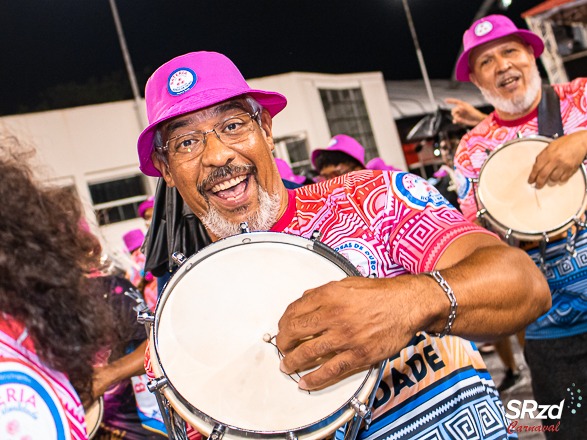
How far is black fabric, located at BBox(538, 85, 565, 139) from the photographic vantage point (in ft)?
11.3

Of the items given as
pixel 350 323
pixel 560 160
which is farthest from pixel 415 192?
pixel 560 160

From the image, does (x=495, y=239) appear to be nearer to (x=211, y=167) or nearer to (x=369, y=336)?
(x=369, y=336)

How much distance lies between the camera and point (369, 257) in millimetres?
1770

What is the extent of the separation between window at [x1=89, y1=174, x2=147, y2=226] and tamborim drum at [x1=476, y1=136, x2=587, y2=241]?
28.9 feet

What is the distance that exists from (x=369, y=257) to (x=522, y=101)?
2.28 m

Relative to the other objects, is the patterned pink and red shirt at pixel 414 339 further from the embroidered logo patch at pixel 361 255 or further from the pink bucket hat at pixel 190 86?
the pink bucket hat at pixel 190 86

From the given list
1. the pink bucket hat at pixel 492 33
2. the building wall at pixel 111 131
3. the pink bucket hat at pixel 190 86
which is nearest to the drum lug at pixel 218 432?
→ the pink bucket hat at pixel 190 86

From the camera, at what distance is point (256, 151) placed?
77.1 inches

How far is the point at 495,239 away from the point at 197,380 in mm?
762

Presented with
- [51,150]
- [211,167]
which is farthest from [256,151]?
[51,150]

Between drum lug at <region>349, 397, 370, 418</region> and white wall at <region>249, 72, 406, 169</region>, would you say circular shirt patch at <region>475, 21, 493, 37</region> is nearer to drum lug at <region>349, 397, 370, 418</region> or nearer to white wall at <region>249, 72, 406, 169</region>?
drum lug at <region>349, 397, 370, 418</region>

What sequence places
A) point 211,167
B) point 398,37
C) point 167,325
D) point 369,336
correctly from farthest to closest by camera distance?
point 398,37
point 211,167
point 167,325
point 369,336

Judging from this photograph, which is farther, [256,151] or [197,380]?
[256,151]

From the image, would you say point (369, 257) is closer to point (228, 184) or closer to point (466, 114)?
point (228, 184)
